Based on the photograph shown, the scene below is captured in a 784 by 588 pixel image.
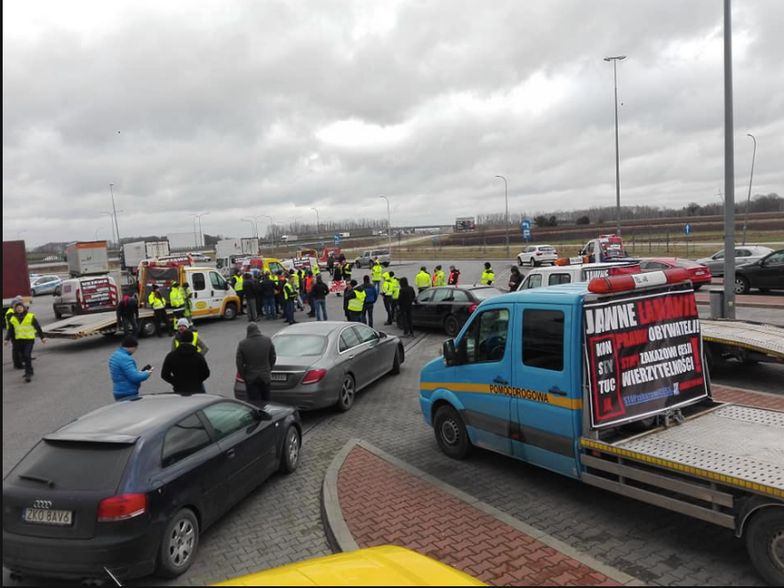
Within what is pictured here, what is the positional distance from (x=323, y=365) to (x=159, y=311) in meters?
11.4

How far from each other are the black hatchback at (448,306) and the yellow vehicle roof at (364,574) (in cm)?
1301

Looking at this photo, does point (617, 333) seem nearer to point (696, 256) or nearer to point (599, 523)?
point (599, 523)

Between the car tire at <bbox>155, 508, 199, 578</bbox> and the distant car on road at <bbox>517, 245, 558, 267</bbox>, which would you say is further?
the distant car on road at <bbox>517, 245, 558, 267</bbox>

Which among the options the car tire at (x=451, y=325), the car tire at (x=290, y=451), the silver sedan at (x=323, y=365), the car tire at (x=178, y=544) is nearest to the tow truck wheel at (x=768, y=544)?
the car tire at (x=178, y=544)

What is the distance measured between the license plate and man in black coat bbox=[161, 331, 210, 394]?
3.51m

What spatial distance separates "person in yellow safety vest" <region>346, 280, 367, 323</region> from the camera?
1572cm

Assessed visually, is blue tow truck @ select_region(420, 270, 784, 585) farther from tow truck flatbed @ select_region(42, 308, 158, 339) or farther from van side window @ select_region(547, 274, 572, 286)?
tow truck flatbed @ select_region(42, 308, 158, 339)

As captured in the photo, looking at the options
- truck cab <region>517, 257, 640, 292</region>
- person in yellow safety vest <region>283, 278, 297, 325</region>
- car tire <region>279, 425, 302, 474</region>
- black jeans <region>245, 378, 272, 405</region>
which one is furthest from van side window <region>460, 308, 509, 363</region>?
person in yellow safety vest <region>283, 278, 297, 325</region>

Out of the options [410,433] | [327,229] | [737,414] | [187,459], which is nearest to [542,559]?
[737,414]

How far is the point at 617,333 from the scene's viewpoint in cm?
551

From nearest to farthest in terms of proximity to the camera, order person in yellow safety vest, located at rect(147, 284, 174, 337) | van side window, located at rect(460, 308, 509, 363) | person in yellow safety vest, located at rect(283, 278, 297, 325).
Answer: van side window, located at rect(460, 308, 509, 363) < person in yellow safety vest, located at rect(147, 284, 174, 337) < person in yellow safety vest, located at rect(283, 278, 297, 325)

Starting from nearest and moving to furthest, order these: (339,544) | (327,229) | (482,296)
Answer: (339,544) < (482,296) < (327,229)

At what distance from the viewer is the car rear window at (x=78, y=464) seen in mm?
4539

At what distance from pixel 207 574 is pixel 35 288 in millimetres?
44789
